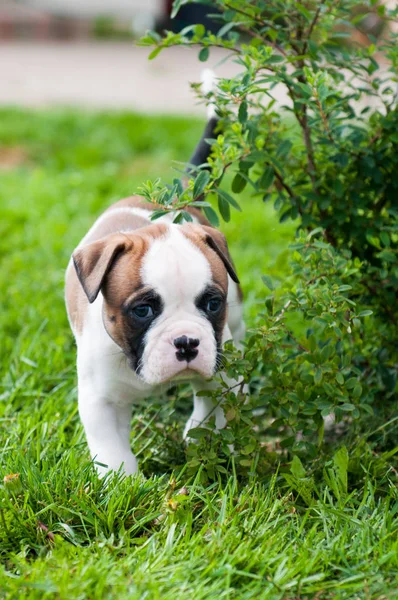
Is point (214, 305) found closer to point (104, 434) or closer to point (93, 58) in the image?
point (104, 434)

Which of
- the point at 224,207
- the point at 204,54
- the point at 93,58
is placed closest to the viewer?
the point at 224,207

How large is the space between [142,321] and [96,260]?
0.92 feet

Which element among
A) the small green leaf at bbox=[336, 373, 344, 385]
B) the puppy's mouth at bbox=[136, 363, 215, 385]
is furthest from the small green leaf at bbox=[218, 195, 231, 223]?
the small green leaf at bbox=[336, 373, 344, 385]

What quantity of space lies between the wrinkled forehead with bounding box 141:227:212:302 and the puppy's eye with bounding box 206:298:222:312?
0.25 ft

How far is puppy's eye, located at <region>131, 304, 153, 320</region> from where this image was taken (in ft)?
10.6

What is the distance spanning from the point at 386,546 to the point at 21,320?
2708mm

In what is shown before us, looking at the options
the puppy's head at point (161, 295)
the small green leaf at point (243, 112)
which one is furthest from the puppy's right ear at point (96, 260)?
the small green leaf at point (243, 112)

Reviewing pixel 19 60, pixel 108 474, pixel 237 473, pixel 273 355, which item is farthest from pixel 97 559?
pixel 19 60

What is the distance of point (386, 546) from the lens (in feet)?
9.84

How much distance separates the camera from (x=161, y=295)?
319cm

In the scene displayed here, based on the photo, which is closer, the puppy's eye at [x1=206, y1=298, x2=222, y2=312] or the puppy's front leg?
the puppy's eye at [x1=206, y1=298, x2=222, y2=312]

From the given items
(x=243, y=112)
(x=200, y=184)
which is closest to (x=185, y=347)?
(x=200, y=184)

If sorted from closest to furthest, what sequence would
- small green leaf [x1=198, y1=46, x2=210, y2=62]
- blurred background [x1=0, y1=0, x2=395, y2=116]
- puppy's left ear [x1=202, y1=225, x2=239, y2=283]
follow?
puppy's left ear [x1=202, y1=225, x2=239, y2=283], small green leaf [x1=198, y1=46, x2=210, y2=62], blurred background [x1=0, y1=0, x2=395, y2=116]

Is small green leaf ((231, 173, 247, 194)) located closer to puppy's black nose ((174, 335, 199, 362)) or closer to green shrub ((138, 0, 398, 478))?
green shrub ((138, 0, 398, 478))
